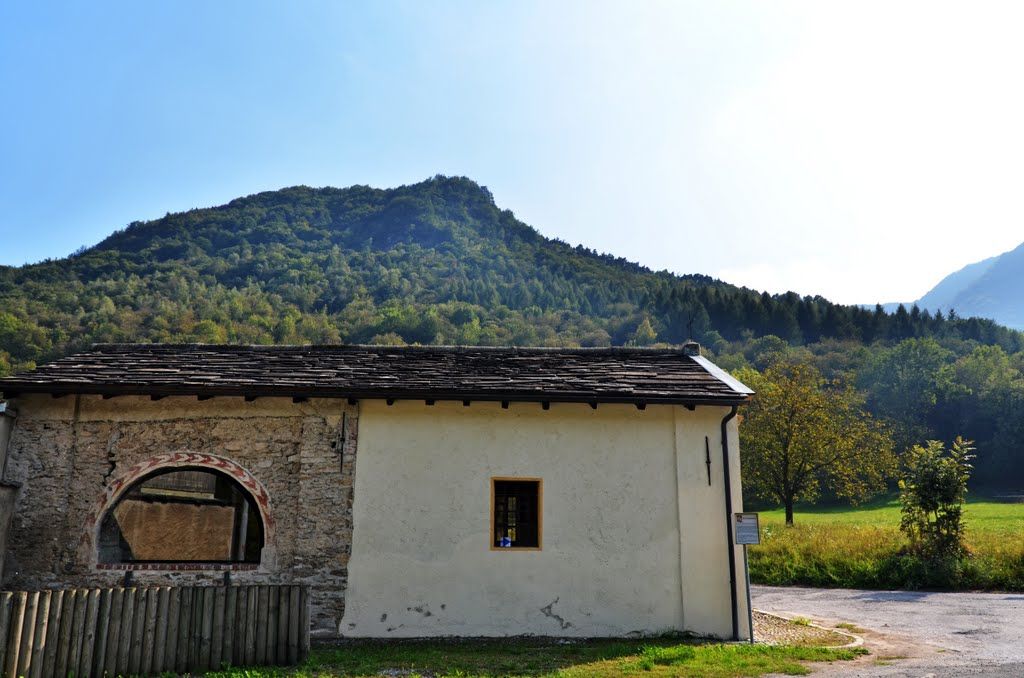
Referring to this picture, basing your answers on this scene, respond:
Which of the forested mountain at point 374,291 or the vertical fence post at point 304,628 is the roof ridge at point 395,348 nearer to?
the vertical fence post at point 304,628

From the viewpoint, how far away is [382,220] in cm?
Result: 9725

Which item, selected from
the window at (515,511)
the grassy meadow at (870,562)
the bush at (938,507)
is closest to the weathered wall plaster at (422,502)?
the window at (515,511)

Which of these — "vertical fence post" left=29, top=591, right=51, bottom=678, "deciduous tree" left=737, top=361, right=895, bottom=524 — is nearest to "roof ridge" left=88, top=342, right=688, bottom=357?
"vertical fence post" left=29, top=591, right=51, bottom=678

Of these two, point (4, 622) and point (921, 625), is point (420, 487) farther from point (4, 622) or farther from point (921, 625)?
point (921, 625)

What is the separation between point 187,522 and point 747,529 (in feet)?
42.9

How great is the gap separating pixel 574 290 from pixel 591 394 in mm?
62647

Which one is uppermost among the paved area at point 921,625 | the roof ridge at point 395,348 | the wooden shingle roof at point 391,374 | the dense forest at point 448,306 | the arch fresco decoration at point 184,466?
the dense forest at point 448,306

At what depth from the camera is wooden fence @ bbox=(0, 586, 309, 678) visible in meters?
7.23

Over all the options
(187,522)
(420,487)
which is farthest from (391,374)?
(187,522)

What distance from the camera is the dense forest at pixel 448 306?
54000 mm

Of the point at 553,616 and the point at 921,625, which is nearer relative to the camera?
the point at 553,616

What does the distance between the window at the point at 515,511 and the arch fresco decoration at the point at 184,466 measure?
10.8 feet

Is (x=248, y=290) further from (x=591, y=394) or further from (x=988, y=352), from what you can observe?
(x=988, y=352)

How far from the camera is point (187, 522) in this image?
1725 cm
